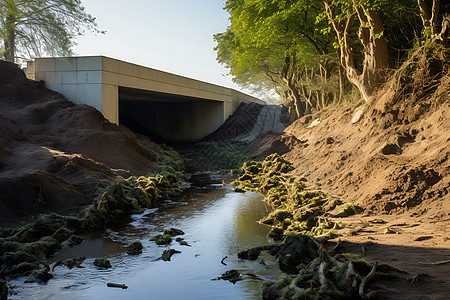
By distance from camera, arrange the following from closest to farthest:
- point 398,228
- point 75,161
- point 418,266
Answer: point 418,266 < point 398,228 < point 75,161

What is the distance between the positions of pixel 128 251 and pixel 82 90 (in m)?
13.6

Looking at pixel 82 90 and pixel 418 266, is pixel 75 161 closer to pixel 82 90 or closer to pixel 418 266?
pixel 82 90

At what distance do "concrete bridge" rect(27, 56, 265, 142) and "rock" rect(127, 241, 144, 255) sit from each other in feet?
41.2

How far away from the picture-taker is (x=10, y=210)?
32.8 ft

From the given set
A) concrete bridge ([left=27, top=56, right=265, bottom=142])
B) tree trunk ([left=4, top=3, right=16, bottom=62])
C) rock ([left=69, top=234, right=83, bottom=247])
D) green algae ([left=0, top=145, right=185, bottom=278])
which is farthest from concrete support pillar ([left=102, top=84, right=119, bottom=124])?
rock ([left=69, top=234, right=83, bottom=247])

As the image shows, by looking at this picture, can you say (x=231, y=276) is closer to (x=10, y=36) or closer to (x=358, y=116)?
(x=358, y=116)

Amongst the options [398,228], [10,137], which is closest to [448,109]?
[398,228]

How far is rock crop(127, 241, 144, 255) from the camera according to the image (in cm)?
802

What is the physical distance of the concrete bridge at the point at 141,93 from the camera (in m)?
19.6

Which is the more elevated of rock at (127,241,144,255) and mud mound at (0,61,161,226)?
mud mound at (0,61,161,226)

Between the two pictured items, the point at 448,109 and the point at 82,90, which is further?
the point at 82,90

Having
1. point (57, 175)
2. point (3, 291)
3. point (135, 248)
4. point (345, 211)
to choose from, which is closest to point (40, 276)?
point (3, 291)

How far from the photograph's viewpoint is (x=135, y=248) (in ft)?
26.8

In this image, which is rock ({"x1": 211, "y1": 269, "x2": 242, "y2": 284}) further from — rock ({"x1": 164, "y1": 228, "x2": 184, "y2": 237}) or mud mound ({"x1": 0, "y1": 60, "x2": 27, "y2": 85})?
mud mound ({"x1": 0, "y1": 60, "x2": 27, "y2": 85})
